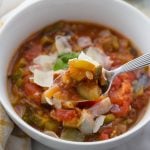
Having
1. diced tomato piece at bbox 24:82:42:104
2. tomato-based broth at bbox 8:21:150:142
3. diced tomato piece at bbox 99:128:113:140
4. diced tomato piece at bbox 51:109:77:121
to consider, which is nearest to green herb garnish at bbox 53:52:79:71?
tomato-based broth at bbox 8:21:150:142

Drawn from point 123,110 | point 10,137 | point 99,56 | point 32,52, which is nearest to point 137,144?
point 123,110

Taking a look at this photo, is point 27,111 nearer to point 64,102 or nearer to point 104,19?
point 64,102

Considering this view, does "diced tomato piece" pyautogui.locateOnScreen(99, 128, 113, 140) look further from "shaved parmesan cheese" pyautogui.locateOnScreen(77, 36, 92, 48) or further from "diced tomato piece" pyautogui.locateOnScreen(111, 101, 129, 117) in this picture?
"shaved parmesan cheese" pyautogui.locateOnScreen(77, 36, 92, 48)

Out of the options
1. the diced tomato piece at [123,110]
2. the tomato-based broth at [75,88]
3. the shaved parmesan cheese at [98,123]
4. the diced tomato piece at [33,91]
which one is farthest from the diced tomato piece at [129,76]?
the diced tomato piece at [33,91]

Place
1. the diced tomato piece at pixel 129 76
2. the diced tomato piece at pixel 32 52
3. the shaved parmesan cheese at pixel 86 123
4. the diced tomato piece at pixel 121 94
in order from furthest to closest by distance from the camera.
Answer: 1. the diced tomato piece at pixel 32 52
2. the diced tomato piece at pixel 129 76
3. the diced tomato piece at pixel 121 94
4. the shaved parmesan cheese at pixel 86 123

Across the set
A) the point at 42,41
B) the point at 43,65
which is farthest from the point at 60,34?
the point at 43,65

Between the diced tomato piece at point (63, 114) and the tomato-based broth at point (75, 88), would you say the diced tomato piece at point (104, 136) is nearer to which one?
the tomato-based broth at point (75, 88)
